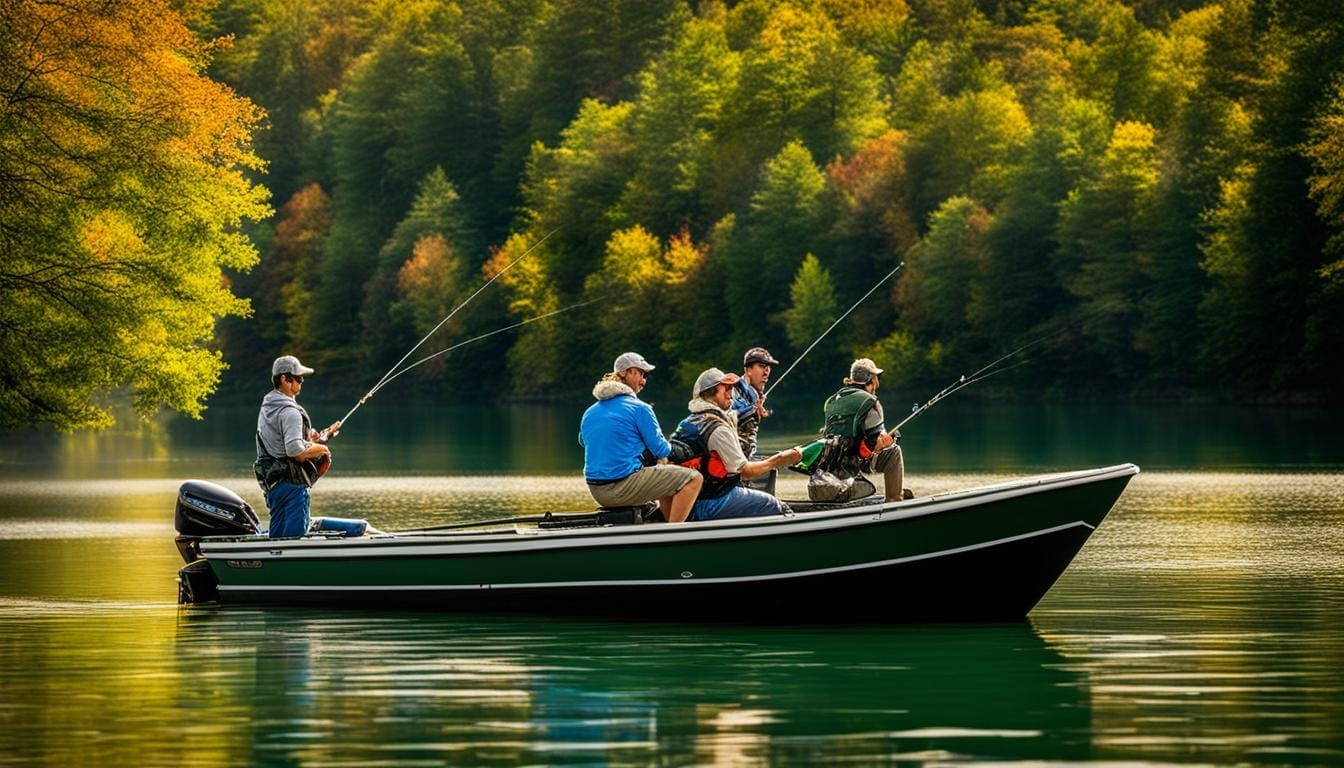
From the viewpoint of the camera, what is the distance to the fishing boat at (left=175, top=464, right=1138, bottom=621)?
1641 centimetres

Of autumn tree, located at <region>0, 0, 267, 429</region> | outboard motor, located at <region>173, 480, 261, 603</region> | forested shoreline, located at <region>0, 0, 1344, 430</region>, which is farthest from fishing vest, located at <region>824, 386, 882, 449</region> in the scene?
forested shoreline, located at <region>0, 0, 1344, 430</region>

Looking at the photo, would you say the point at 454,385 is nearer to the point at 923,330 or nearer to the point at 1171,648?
the point at 923,330

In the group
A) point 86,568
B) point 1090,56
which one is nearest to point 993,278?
point 1090,56

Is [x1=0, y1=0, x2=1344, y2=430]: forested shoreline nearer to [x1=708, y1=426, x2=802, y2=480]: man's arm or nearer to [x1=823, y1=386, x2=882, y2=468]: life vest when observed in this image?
[x1=823, y1=386, x2=882, y2=468]: life vest

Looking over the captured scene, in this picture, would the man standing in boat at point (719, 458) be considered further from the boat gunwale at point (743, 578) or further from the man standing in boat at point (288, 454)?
the man standing in boat at point (288, 454)

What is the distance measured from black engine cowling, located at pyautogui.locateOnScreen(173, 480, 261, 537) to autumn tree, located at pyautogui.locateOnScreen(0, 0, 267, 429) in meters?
18.6

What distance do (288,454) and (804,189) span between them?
6999 cm

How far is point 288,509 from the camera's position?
18359mm

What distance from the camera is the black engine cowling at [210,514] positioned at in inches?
737

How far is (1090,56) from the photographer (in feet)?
302

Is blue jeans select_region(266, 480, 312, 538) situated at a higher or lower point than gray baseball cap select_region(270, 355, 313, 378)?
lower

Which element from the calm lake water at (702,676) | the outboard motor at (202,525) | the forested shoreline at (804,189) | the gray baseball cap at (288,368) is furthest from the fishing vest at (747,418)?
the forested shoreline at (804,189)

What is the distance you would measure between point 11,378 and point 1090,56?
202ft

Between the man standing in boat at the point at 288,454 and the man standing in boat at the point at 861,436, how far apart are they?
3.68 metres
